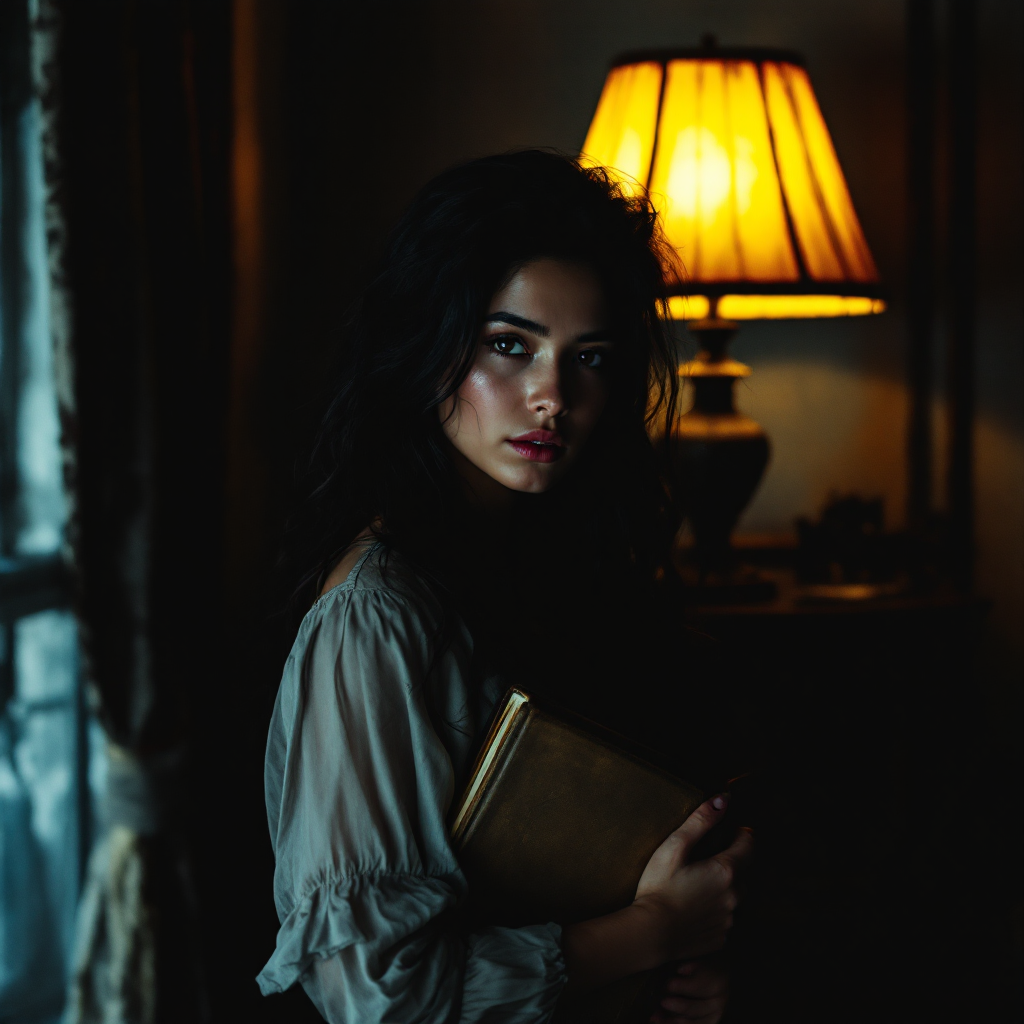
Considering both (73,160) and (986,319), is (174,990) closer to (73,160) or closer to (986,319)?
(73,160)

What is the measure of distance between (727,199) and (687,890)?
118cm

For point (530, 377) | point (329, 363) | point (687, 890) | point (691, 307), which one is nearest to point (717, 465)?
point (691, 307)

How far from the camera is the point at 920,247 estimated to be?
2365 millimetres

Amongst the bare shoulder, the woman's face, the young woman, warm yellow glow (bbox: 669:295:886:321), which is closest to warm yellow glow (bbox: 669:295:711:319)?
warm yellow glow (bbox: 669:295:886:321)

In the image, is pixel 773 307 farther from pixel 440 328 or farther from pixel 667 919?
pixel 667 919

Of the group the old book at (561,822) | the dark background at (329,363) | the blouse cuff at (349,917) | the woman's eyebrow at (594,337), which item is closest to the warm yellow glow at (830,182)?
the dark background at (329,363)

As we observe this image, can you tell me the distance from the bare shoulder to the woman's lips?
180 mm

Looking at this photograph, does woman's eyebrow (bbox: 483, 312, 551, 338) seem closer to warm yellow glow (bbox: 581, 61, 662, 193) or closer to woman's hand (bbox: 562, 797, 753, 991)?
woman's hand (bbox: 562, 797, 753, 991)

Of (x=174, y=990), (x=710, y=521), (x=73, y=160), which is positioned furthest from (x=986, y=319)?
(x=174, y=990)

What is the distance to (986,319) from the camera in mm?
2359

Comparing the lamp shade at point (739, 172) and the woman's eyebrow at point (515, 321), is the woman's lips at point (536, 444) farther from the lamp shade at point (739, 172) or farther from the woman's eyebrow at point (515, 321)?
the lamp shade at point (739, 172)

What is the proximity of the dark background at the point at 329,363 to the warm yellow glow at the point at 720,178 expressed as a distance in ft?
1.95

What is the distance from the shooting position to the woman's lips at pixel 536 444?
1.11 metres

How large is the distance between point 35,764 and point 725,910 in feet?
3.58
